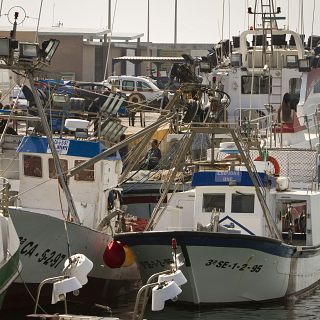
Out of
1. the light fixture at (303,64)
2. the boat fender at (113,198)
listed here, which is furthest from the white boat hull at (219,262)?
the light fixture at (303,64)

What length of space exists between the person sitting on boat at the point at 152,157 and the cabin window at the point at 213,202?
15.0 feet

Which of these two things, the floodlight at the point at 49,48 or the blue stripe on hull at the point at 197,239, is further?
the blue stripe on hull at the point at 197,239

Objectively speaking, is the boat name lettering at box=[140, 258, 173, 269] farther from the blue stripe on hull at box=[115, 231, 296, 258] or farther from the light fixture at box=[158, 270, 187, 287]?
the light fixture at box=[158, 270, 187, 287]

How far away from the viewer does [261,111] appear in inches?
1407

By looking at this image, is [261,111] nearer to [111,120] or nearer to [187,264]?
[111,120]

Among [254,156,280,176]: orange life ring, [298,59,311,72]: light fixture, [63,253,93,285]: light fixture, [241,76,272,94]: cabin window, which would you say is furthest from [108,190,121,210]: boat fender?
[241,76,272,94]: cabin window

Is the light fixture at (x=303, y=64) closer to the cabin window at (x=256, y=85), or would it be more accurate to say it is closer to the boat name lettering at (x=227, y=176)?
the cabin window at (x=256, y=85)

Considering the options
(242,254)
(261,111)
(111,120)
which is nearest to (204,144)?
(261,111)

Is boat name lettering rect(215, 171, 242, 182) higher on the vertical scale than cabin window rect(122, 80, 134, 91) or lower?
lower

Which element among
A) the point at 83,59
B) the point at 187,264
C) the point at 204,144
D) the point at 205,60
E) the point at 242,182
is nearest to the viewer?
the point at 187,264

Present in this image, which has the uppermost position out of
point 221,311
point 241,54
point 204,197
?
point 241,54

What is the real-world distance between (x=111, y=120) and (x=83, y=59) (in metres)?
43.6

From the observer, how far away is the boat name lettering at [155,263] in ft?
71.5

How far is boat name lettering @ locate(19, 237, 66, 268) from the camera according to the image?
21.4 metres
